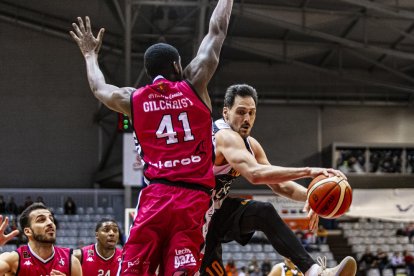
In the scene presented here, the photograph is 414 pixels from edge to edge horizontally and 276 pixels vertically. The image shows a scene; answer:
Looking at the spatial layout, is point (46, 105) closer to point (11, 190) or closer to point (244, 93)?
point (11, 190)

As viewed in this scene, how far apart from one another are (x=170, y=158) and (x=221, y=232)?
59.0 inches

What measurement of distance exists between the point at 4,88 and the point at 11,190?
372 centimetres

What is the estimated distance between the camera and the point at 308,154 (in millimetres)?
26500

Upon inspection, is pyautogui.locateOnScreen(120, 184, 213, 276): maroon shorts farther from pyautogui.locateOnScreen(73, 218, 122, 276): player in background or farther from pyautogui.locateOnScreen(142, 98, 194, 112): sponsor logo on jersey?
pyautogui.locateOnScreen(73, 218, 122, 276): player in background

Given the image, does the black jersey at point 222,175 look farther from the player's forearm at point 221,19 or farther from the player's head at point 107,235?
the player's head at point 107,235

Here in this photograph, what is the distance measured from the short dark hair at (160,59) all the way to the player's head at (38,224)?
8.32ft

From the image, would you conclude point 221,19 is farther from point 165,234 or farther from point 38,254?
point 38,254

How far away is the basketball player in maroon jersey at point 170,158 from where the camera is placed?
13.9 ft

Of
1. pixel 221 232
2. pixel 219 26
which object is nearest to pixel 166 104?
pixel 219 26

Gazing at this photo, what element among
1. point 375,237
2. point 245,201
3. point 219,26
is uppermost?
point 219,26

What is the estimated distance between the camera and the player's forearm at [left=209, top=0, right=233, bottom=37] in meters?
4.61

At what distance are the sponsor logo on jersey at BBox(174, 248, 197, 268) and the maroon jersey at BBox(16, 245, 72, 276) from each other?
2.69 metres

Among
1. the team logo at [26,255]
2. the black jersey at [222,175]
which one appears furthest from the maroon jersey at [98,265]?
the black jersey at [222,175]

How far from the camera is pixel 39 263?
6512mm
